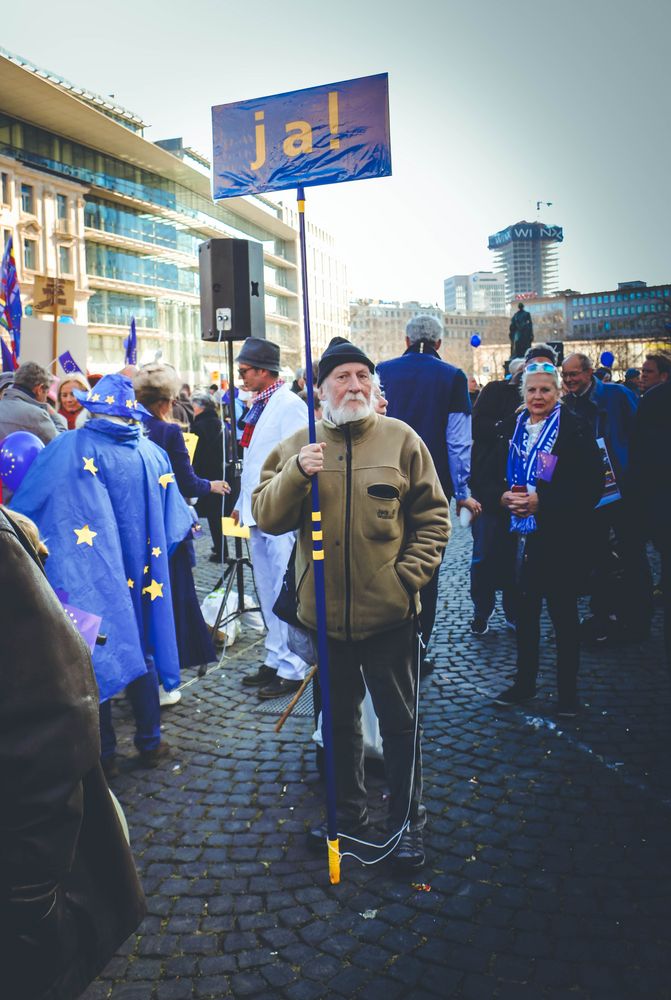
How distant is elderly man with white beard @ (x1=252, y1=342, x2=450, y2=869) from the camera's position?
10.2ft

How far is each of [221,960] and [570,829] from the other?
1.60 m

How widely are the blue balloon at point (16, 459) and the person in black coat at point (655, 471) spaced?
140 inches

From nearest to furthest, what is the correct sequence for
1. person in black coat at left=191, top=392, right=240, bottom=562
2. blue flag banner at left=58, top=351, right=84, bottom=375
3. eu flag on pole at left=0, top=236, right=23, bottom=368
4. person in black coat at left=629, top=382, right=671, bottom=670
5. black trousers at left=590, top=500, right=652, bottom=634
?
person in black coat at left=629, top=382, right=671, bottom=670 → black trousers at left=590, top=500, right=652, bottom=634 → eu flag on pole at left=0, top=236, right=23, bottom=368 → blue flag banner at left=58, top=351, right=84, bottom=375 → person in black coat at left=191, top=392, right=240, bottom=562

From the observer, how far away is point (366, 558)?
3.11 metres

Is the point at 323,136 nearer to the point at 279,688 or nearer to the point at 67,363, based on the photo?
the point at 279,688

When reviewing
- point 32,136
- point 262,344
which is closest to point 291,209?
point 32,136

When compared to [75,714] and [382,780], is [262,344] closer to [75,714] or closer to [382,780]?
[382,780]

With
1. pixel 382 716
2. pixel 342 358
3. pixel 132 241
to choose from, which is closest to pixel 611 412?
pixel 342 358

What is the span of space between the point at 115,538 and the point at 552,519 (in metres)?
2.53

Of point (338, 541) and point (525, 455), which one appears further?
point (525, 455)

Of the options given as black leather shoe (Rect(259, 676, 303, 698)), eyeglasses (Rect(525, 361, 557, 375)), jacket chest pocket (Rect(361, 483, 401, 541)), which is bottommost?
black leather shoe (Rect(259, 676, 303, 698))

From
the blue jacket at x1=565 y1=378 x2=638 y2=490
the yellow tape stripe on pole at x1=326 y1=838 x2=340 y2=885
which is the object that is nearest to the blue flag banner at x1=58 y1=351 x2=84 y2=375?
the blue jacket at x1=565 y1=378 x2=638 y2=490

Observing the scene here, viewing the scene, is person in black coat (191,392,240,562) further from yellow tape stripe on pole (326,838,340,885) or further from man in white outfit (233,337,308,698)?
yellow tape stripe on pole (326,838,340,885)

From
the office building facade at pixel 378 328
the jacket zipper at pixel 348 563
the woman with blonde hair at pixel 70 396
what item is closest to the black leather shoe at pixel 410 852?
the jacket zipper at pixel 348 563
